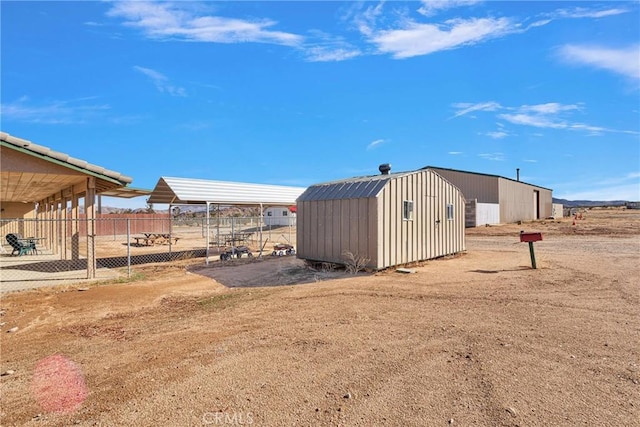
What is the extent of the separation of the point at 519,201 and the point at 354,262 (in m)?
37.4

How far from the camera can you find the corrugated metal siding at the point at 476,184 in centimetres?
3584

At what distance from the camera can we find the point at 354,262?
37.3 feet

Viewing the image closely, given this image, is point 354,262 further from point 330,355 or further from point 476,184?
point 476,184

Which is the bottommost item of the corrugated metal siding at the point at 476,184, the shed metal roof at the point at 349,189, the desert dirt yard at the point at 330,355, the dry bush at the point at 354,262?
the desert dirt yard at the point at 330,355

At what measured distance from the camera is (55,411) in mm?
3451

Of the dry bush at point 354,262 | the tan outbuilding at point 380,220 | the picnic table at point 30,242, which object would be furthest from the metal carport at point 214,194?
the picnic table at point 30,242

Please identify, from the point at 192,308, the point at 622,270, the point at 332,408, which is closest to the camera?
the point at 332,408

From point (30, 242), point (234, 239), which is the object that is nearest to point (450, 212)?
point (234, 239)

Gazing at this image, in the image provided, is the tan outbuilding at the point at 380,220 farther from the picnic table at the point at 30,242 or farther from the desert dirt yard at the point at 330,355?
the picnic table at the point at 30,242

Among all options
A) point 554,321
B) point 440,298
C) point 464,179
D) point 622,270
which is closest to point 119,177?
point 440,298

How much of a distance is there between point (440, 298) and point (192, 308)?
522 centimetres

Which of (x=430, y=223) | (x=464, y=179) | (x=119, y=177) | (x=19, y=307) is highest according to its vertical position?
(x=464, y=179)

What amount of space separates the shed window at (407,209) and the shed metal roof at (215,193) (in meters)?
7.61

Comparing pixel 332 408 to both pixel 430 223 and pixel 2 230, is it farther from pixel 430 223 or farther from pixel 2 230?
pixel 2 230
